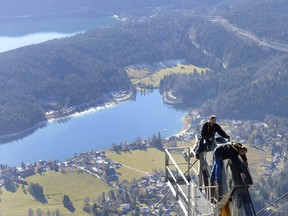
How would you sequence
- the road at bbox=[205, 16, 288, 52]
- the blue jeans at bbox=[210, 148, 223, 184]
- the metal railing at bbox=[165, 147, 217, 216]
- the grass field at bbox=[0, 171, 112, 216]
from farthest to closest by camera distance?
the road at bbox=[205, 16, 288, 52] → the grass field at bbox=[0, 171, 112, 216] → the metal railing at bbox=[165, 147, 217, 216] → the blue jeans at bbox=[210, 148, 223, 184]

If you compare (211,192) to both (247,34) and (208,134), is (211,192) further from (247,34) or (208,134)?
(247,34)

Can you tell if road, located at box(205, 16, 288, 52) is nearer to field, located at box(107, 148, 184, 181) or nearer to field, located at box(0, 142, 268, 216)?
field, located at box(0, 142, 268, 216)

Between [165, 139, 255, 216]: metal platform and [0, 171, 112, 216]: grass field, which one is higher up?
[165, 139, 255, 216]: metal platform

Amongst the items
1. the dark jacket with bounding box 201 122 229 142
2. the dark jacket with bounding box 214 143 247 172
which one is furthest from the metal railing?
the dark jacket with bounding box 214 143 247 172

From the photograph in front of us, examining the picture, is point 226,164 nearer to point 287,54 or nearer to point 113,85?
point 113,85

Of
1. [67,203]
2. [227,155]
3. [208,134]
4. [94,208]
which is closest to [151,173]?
[67,203]

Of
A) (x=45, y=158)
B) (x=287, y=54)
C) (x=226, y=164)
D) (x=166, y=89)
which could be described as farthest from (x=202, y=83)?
(x=226, y=164)

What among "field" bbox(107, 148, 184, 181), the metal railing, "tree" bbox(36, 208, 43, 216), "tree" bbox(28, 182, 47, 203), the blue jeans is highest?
the blue jeans
